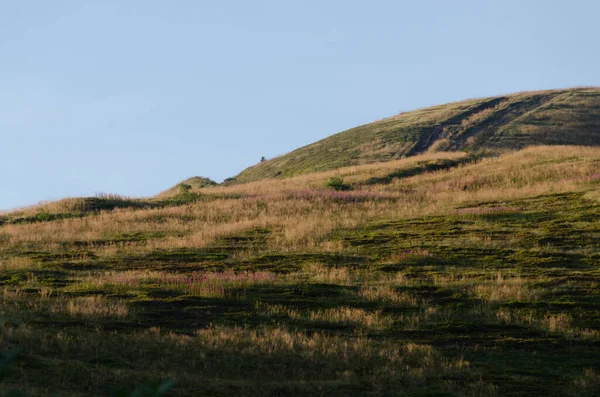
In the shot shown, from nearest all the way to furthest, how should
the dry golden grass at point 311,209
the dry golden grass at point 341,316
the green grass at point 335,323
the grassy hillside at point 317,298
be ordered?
the green grass at point 335,323 < the grassy hillside at point 317,298 < the dry golden grass at point 341,316 < the dry golden grass at point 311,209

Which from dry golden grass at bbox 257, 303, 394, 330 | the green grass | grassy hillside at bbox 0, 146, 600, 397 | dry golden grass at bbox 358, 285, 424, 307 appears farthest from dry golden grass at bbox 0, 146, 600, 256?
dry golden grass at bbox 257, 303, 394, 330

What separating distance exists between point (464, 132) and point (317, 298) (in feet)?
241

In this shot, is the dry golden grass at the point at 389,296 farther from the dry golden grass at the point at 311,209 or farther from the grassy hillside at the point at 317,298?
the dry golden grass at the point at 311,209

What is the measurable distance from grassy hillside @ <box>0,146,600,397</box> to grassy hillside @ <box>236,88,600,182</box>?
39.9 metres

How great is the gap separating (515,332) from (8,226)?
37273 millimetres

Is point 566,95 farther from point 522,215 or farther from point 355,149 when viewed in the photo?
point 522,215

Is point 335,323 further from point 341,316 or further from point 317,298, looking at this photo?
point 317,298

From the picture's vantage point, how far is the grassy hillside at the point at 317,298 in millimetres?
16062

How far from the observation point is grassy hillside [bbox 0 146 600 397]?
52.7ft

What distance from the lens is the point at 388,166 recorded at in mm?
73625

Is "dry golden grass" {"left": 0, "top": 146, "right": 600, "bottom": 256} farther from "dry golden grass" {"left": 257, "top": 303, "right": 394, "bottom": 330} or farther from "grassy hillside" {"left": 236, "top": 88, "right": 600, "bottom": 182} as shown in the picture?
"grassy hillside" {"left": 236, "top": 88, "right": 600, "bottom": 182}

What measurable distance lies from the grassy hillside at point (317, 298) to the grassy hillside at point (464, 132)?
3990cm

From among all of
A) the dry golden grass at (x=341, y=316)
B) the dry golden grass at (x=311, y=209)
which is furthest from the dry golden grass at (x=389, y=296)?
the dry golden grass at (x=311, y=209)

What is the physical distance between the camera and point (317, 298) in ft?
81.4
